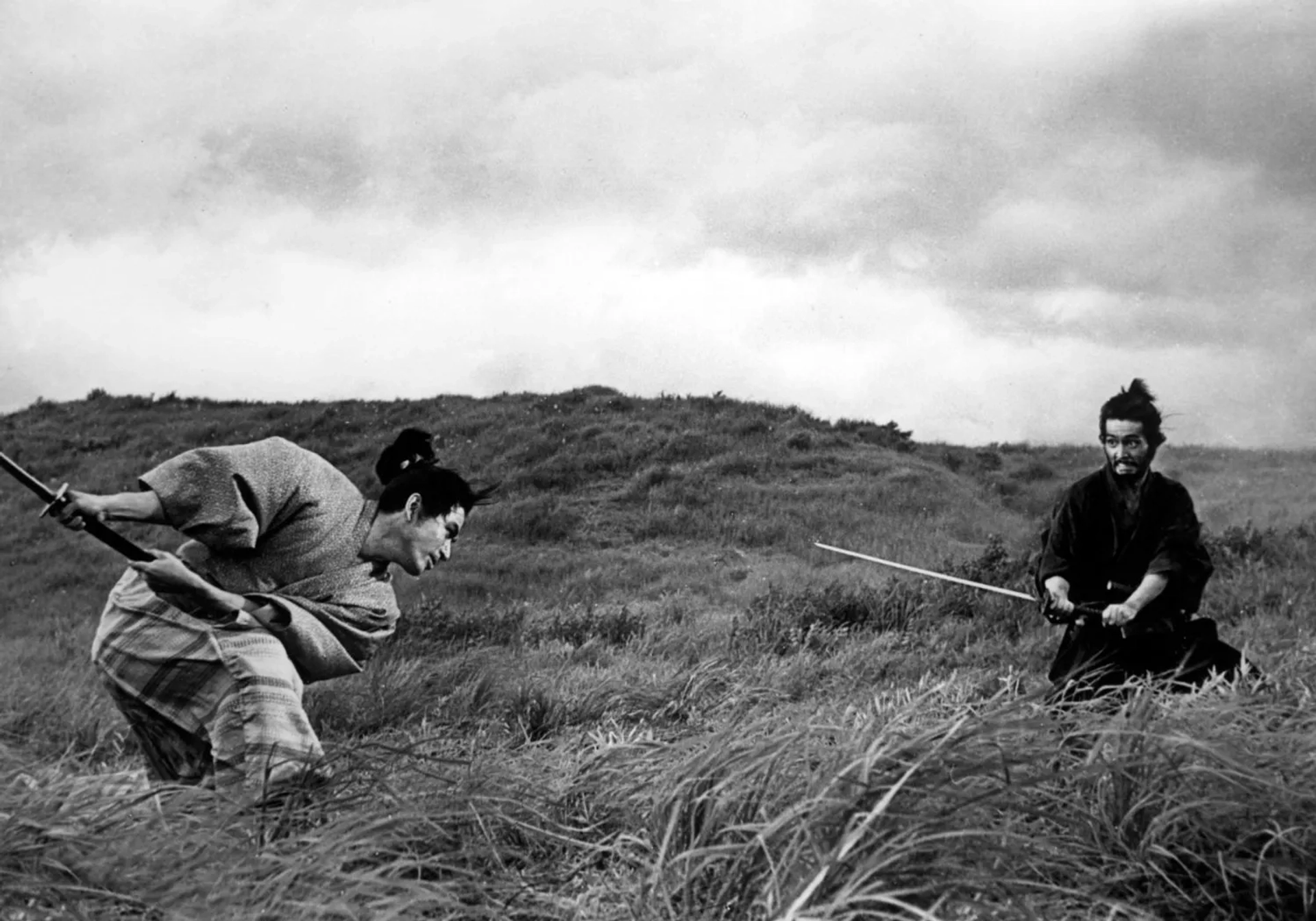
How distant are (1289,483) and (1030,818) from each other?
8305mm

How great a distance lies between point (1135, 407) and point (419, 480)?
2548mm

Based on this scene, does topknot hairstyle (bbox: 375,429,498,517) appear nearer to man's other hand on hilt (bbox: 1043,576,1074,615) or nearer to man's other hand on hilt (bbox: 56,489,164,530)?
man's other hand on hilt (bbox: 56,489,164,530)

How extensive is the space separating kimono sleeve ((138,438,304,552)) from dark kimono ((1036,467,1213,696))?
2.74 meters

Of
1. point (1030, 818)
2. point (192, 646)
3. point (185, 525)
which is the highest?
point (185, 525)

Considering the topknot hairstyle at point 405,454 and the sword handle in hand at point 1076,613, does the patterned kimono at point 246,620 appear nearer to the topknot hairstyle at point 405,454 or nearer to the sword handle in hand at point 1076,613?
the topknot hairstyle at point 405,454

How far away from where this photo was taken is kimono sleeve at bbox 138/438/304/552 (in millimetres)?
3666

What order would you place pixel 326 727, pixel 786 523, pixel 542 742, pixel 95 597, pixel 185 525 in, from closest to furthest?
pixel 185 525
pixel 542 742
pixel 326 727
pixel 95 597
pixel 786 523

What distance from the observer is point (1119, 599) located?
16.2 ft

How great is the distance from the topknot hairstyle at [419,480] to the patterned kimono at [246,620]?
0.20m

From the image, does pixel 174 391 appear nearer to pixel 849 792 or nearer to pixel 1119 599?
pixel 1119 599

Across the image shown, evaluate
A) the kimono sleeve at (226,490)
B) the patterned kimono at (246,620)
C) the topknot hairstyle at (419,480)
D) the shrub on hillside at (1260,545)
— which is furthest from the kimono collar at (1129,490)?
the shrub on hillside at (1260,545)

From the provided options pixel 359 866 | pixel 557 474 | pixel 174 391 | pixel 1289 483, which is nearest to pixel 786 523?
pixel 557 474

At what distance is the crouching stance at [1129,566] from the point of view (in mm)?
4730

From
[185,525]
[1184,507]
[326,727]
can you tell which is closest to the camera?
[185,525]
